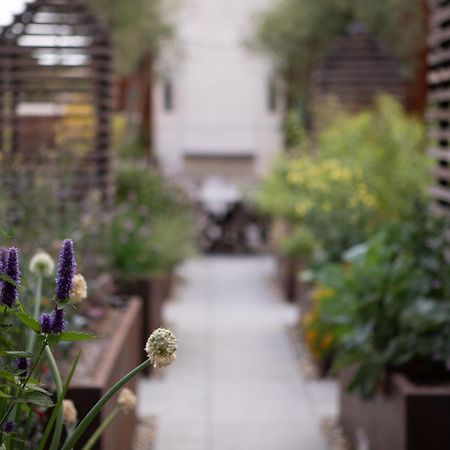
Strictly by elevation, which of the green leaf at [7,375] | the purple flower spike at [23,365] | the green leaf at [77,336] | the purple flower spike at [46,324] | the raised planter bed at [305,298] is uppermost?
the purple flower spike at [46,324]

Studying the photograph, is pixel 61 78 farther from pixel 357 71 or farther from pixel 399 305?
pixel 357 71

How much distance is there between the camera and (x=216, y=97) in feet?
101

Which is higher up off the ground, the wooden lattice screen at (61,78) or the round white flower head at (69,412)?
the wooden lattice screen at (61,78)

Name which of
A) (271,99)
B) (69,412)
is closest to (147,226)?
(69,412)

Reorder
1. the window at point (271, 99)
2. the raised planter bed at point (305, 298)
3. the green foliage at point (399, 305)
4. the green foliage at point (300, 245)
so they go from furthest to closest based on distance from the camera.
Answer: the window at point (271, 99) < the green foliage at point (300, 245) < the raised planter bed at point (305, 298) < the green foliage at point (399, 305)

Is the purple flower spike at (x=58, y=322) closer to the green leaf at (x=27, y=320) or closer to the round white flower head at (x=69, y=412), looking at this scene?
the green leaf at (x=27, y=320)

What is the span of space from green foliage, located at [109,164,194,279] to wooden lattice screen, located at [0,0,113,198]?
0.50 metres

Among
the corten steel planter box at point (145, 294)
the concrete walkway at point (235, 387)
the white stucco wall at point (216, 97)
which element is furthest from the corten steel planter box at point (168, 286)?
the white stucco wall at point (216, 97)

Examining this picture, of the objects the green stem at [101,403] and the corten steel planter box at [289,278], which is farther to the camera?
the corten steel planter box at [289,278]

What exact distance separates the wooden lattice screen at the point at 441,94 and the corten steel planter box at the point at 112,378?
222 centimetres

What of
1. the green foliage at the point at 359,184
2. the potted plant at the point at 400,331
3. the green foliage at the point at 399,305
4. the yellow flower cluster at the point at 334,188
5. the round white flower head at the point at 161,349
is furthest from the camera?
the yellow flower cluster at the point at 334,188

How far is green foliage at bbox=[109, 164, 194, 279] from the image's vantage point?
325 inches

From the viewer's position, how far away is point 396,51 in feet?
64.1

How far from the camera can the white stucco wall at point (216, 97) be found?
101 feet
